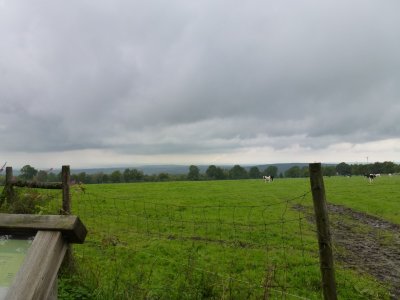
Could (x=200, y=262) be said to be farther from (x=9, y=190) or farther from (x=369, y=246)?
(x=369, y=246)

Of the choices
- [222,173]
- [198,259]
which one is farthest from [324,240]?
[222,173]

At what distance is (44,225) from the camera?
352 centimetres

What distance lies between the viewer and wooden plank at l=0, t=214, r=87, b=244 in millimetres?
3498

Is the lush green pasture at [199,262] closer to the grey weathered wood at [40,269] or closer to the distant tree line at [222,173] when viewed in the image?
the grey weathered wood at [40,269]

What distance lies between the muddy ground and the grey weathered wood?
883 cm

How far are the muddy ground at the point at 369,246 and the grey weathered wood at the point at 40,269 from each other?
8.83 meters

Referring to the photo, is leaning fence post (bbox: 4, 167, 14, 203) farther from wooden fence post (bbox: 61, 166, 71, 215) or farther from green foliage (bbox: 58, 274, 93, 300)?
green foliage (bbox: 58, 274, 93, 300)

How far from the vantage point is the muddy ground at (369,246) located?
11.9 meters

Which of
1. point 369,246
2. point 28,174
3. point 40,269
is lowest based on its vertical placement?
point 369,246

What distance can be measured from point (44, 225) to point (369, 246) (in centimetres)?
1496

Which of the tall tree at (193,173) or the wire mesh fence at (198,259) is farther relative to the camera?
the tall tree at (193,173)

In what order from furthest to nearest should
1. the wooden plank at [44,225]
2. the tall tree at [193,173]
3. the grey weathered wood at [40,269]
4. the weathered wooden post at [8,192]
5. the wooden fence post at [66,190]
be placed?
the tall tree at [193,173] < the weathered wooden post at [8,192] < the wooden fence post at [66,190] < the wooden plank at [44,225] < the grey weathered wood at [40,269]

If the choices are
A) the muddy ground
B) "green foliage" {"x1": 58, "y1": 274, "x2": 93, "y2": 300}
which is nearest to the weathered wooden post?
"green foliage" {"x1": 58, "y1": 274, "x2": 93, "y2": 300}

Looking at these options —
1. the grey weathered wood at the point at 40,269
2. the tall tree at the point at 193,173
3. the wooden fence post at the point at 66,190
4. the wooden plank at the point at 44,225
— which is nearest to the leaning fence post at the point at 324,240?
the wooden plank at the point at 44,225
